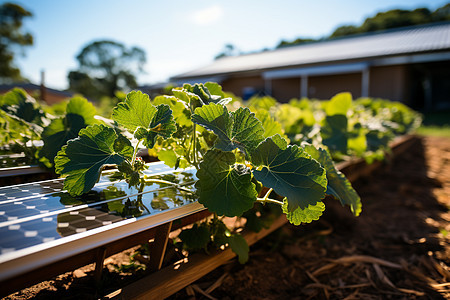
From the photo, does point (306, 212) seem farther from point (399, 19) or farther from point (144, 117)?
point (399, 19)

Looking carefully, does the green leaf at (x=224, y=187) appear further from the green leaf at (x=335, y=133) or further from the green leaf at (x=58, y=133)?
the green leaf at (x=335, y=133)

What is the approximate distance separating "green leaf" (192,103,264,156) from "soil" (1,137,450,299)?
673 mm

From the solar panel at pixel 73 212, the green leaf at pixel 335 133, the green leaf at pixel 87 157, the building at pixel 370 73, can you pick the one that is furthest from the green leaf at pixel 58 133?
the building at pixel 370 73

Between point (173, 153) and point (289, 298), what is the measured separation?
0.82 meters

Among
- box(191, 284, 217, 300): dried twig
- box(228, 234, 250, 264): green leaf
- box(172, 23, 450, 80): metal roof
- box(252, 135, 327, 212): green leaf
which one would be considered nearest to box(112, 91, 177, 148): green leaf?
box(252, 135, 327, 212): green leaf

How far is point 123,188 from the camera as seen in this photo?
3.19ft

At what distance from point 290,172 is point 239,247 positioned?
44cm

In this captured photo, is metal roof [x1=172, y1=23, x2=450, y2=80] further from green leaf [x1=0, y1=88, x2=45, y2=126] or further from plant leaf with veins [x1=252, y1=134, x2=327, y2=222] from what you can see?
green leaf [x1=0, y1=88, x2=45, y2=126]

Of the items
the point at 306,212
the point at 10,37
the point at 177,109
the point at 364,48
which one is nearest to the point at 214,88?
Result: the point at 177,109

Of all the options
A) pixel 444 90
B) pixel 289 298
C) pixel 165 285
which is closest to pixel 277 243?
pixel 289 298

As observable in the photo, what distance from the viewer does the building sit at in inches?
474

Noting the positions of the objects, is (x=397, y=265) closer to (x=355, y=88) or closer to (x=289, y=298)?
(x=289, y=298)

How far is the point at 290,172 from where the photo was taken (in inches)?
33.7

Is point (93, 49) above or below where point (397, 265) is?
above
